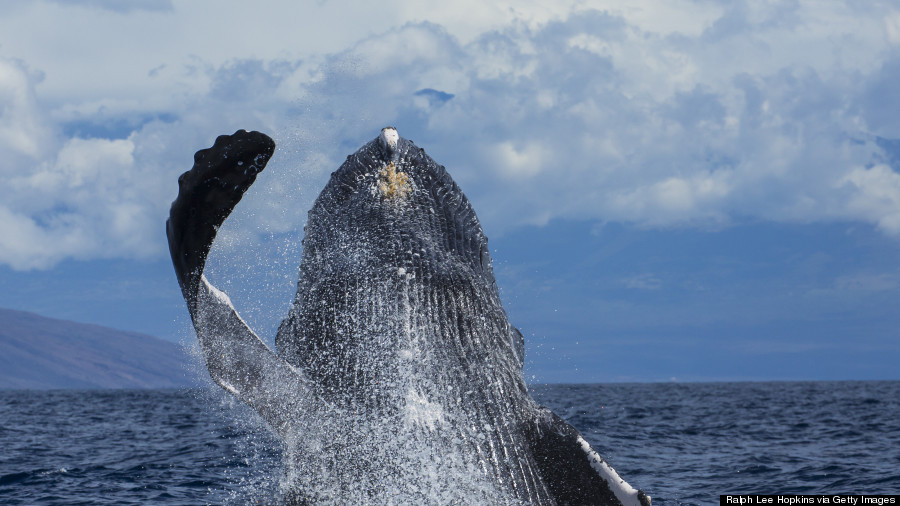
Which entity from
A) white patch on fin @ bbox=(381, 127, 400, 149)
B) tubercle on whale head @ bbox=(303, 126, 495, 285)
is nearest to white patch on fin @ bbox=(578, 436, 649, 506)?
tubercle on whale head @ bbox=(303, 126, 495, 285)

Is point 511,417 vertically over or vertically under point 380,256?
under

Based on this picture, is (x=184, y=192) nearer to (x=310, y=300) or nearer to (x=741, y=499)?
(x=310, y=300)

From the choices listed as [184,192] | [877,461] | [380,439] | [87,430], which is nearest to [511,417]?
[380,439]

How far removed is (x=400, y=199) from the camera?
25.1ft

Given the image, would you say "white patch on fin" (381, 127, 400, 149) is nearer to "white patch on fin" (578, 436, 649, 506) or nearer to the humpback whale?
the humpback whale

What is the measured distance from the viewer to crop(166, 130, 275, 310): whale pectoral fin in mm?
6449

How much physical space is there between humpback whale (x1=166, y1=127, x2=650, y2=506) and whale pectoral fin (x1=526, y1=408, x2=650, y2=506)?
0.03 ft

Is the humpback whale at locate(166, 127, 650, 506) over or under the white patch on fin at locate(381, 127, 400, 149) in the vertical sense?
under

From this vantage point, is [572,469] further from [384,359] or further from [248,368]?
[248,368]

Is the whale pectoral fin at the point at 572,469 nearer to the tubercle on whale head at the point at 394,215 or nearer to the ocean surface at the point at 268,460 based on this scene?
the ocean surface at the point at 268,460

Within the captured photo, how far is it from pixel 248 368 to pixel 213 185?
5.12ft

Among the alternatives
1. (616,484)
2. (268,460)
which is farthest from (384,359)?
(268,460)

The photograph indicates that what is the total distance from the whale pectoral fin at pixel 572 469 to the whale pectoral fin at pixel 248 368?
1.73 metres

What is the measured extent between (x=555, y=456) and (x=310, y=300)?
2436mm
